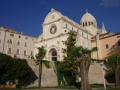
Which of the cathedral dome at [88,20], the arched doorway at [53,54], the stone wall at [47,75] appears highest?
the cathedral dome at [88,20]

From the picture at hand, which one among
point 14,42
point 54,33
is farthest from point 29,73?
point 14,42

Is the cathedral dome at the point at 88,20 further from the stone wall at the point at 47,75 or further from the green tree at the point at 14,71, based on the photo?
the green tree at the point at 14,71

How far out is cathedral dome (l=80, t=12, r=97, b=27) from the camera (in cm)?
6802

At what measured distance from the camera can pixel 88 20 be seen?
6856 centimetres

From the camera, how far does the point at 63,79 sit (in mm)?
37156

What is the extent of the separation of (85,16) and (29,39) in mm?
20646

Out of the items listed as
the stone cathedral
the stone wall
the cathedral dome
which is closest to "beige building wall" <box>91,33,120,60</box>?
the stone cathedral

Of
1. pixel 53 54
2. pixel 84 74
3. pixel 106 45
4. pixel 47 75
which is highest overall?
pixel 106 45

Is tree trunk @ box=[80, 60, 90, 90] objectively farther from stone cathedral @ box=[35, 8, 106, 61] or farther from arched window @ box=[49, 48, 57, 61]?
arched window @ box=[49, 48, 57, 61]

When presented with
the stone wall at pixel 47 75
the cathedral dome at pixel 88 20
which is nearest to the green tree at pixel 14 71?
the stone wall at pixel 47 75

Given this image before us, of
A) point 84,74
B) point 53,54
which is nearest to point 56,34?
point 53,54

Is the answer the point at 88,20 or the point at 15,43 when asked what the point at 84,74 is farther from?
the point at 88,20

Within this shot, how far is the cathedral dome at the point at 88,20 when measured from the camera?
6802 cm

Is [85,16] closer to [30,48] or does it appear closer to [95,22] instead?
[95,22]
